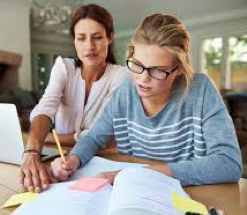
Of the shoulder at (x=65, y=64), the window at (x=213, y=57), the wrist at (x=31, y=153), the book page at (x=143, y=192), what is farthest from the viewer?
the window at (x=213, y=57)

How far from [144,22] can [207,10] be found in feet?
18.0

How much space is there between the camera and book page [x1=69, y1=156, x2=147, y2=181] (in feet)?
2.61

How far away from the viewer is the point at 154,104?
96 centimetres

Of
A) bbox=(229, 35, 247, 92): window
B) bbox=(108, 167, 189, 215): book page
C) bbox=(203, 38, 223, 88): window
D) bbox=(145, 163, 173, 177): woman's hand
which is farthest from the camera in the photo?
bbox=(203, 38, 223, 88): window

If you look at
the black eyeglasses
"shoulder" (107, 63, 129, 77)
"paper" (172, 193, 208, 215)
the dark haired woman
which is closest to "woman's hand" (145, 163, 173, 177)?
"paper" (172, 193, 208, 215)

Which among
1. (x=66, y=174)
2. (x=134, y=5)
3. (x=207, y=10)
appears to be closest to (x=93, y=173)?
(x=66, y=174)

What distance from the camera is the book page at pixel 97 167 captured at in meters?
0.80

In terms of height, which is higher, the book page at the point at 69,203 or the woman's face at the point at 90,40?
the woman's face at the point at 90,40

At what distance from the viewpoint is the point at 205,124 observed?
85cm

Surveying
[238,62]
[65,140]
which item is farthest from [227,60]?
[65,140]

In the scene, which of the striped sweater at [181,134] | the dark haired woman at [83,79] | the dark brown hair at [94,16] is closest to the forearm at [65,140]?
the dark haired woman at [83,79]

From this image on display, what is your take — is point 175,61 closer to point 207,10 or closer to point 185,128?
point 185,128

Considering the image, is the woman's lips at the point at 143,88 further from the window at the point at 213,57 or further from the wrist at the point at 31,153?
the window at the point at 213,57

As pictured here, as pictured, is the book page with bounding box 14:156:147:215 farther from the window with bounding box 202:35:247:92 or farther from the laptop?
the window with bounding box 202:35:247:92
